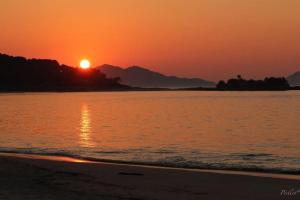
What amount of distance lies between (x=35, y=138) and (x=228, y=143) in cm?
1619

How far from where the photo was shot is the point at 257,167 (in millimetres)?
23375

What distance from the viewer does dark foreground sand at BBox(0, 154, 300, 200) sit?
15.6 metres

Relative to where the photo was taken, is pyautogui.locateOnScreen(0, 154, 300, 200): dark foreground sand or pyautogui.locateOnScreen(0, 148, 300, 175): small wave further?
pyautogui.locateOnScreen(0, 148, 300, 175): small wave

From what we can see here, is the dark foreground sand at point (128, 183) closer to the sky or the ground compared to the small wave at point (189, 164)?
closer to the sky

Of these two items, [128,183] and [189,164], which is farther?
[189,164]

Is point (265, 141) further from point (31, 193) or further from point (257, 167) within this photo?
point (31, 193)

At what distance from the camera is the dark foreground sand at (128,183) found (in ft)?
51.2

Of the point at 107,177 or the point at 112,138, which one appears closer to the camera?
the point at 107,177

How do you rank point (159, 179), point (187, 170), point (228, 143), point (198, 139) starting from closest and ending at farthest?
point (159, 179) < point (187, 170) < point (228, 143) < point (198, 139)

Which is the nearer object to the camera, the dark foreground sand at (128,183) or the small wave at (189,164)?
the dark foreground sand at (128,183)

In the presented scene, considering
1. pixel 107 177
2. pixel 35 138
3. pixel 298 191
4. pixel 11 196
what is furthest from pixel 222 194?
pixel 35 138

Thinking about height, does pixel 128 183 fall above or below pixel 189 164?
above

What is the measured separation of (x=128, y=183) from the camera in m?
18.1

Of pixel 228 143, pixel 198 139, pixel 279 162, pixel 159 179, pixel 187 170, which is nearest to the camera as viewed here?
pixel 159 179
